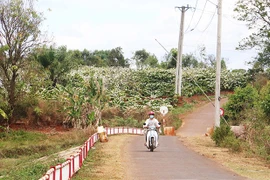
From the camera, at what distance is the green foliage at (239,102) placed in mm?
40344

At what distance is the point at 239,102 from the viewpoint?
136ft

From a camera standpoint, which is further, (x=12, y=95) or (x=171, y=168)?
(x=12, y=95)

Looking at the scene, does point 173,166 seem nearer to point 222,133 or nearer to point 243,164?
point 243,164

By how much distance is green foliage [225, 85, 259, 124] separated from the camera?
40.3 meters

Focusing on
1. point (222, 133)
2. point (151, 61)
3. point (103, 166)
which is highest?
point (151, 61)

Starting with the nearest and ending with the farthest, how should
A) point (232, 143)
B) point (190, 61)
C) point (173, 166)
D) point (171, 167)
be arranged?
1. point (171, 167)
2. point (173, 166)
3. point (232, 143)
4. point (190, 61)

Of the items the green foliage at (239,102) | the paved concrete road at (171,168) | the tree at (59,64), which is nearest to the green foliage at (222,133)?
the paved concrete road at (171,168)

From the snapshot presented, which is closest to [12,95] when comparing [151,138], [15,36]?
[15,36]

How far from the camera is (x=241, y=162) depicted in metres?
19.7

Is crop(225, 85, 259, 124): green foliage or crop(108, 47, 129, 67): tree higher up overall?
crop(108, 47, 129, 67): tree

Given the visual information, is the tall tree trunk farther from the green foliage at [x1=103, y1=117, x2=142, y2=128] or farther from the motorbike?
the motorbike

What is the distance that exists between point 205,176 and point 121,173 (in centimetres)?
249

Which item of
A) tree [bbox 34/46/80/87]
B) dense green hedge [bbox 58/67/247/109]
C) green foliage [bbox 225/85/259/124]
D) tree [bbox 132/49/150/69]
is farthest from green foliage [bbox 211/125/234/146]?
tree [bbox 132/49/150/69]

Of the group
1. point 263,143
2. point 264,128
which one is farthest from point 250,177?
point 264,128
